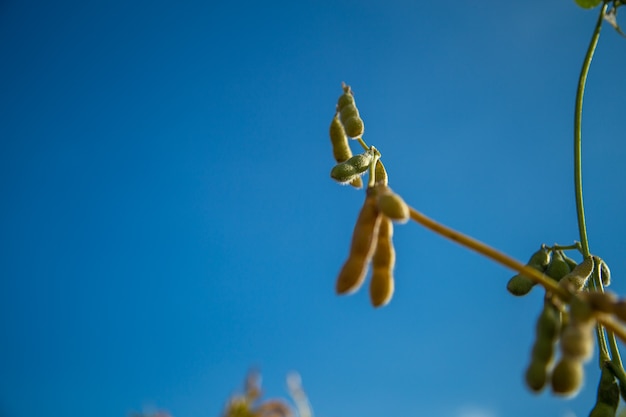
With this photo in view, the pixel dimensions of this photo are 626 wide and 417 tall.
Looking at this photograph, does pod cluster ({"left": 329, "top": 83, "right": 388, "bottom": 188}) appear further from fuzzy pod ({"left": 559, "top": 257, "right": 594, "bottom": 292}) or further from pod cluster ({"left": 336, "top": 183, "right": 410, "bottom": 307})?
fuzzy pod ({"left": 559, "top": 257, "right": 594, "bottom": 292})

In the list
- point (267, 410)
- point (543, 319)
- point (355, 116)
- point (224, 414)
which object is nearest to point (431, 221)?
point (543, 319)

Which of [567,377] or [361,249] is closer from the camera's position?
[567,377]

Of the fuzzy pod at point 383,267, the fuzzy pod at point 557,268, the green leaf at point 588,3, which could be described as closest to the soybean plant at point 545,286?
the fuzzy pod at point 383,267

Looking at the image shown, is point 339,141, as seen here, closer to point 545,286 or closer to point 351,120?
point 351,120

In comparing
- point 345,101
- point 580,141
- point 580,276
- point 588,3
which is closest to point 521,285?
point 580,276

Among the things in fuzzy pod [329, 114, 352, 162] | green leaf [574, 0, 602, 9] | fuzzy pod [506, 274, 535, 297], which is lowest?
fuzzy pod [506, 274, 535, 297]

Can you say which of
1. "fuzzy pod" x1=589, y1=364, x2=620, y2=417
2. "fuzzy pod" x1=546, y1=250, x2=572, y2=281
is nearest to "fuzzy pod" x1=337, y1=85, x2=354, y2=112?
"fuzzy pod" x1=546, y1=250, x2=572, y2=281
